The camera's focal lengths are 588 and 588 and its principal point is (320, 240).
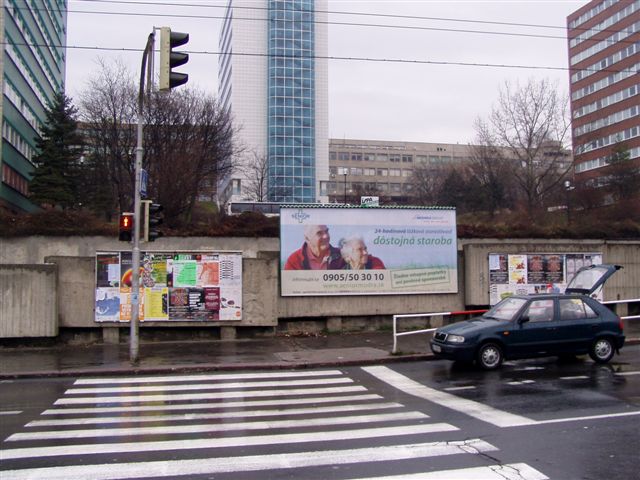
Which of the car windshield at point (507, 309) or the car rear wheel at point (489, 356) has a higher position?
the car windshield at point (507, 309)

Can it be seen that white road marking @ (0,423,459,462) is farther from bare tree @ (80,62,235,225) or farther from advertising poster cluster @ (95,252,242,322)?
bare tree @ (80,62,235,225)

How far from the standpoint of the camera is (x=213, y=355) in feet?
48.4

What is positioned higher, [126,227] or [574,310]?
[126,227]

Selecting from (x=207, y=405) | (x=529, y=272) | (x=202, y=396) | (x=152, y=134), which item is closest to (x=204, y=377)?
(x=202, y=396)

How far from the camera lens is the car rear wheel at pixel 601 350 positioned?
1304 centimetres

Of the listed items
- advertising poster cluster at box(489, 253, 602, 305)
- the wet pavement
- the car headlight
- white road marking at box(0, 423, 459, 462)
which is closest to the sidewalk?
the wet pavement

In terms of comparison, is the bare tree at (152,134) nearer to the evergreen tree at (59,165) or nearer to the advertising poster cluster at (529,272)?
the evergreen tree at (59,165)

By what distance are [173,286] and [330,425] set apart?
1008 centimetres

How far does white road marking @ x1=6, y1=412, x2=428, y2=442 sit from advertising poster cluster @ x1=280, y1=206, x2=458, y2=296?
989cm

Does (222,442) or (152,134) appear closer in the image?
(222,442)

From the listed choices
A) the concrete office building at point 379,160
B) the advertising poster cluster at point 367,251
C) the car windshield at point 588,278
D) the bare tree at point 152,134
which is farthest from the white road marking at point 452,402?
the concrete office building at point 379,160

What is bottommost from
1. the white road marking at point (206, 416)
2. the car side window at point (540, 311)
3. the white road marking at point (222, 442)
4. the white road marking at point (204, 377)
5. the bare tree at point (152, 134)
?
the white road marking at point (204, 377)

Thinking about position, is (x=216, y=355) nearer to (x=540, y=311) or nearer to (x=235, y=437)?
(x=235, y=437)

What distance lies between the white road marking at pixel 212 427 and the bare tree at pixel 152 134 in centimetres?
2403
